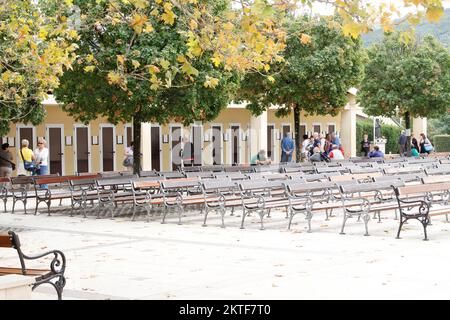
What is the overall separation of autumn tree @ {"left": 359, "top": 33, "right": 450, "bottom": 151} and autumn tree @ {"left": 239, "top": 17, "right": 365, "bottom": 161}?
948cm

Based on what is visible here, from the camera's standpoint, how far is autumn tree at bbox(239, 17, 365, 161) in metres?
34.9

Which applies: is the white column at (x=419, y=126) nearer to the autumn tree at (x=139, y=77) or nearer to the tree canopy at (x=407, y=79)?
the tree canopy at (x=407, y=79)

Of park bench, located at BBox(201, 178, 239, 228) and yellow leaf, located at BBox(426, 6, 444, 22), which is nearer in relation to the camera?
yellow leaf, located at BBox(426, 6, 444, 22)

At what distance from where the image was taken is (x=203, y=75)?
23969 mm

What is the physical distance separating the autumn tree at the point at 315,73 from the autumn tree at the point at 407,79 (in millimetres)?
9482

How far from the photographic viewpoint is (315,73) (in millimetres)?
35188

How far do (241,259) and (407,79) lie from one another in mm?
33307

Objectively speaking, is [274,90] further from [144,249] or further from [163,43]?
[144,249]

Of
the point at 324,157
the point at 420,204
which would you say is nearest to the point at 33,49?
the point at 420,204

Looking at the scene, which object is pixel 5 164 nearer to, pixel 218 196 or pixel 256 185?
pixel 218 196

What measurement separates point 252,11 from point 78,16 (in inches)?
500

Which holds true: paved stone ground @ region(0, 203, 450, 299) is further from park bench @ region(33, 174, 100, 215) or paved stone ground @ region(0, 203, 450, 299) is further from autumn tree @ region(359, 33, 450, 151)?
autumn tree @ region(359, 33, 450, 151)

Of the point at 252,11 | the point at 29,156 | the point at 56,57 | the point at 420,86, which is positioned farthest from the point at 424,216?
the point at 420,86

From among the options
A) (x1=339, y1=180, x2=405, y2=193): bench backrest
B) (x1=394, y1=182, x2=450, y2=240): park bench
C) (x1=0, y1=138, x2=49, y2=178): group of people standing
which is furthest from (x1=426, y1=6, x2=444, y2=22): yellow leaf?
(x1=0, y1=138, x2=49, y2=178): group of people standing
